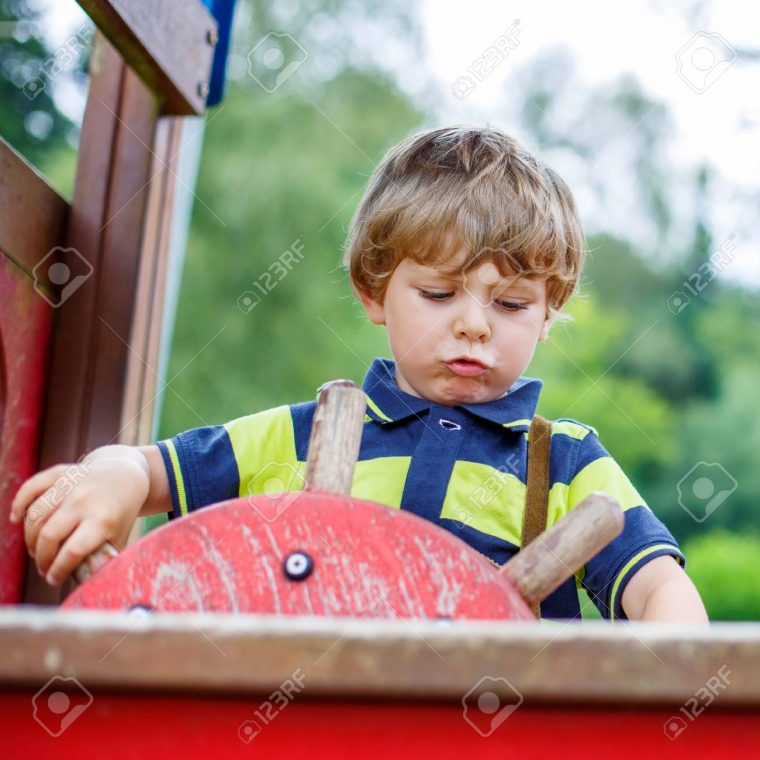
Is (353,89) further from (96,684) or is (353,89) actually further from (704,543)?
(96,684)

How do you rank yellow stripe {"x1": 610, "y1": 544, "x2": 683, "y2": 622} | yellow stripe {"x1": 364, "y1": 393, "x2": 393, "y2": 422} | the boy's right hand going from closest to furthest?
the boy's right hand → yellow stripe {"x1": 610, "y1": 544, "x2": 683, "y2": 622} → yellow stripe {"x1": 364, "y1": 393, "x2": 393, "y2": 422}

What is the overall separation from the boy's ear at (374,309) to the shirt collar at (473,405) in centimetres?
11

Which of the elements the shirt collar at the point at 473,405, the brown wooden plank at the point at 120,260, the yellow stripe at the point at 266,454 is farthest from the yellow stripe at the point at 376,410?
the brown wooden plank at the point at 120,260

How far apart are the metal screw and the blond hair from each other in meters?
0.76

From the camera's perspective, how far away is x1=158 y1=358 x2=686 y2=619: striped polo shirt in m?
1.48

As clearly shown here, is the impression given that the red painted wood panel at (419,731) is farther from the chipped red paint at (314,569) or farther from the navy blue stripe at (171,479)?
the navy blue stripe at (171,479)

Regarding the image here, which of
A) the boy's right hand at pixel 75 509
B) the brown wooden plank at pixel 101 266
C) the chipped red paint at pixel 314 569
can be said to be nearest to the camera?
the chipped red paint at pixel 314 569

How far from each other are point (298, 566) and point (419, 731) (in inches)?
9.8

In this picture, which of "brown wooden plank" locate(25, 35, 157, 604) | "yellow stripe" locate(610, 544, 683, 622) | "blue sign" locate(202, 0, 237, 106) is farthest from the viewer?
"blue sign" locate(202, 0, 237, 106)

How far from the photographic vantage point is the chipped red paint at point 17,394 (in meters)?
1.81

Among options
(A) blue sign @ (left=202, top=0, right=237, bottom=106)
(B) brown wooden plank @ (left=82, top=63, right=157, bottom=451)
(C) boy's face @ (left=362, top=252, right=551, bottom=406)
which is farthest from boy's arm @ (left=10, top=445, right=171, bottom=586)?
(A) blue sign @ (left=202, top=0, right=237, bottom=106)

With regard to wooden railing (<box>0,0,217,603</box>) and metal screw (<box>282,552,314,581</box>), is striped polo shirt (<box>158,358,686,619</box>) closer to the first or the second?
wooden railing (<box>0,0,217,603</box>)

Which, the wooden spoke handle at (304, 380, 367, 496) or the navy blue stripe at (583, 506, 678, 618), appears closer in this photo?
the wooden spoke handle at (304, 380, 367, 496)

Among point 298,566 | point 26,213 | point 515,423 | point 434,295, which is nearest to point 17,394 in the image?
point 26,213
